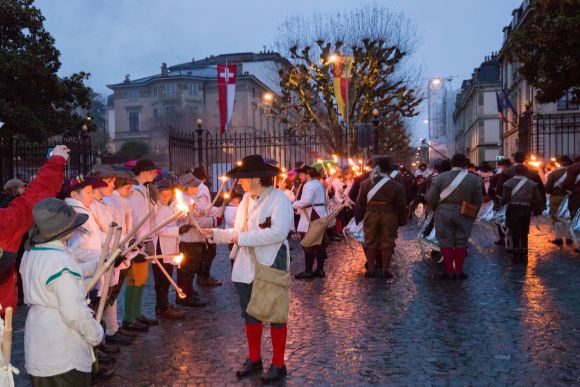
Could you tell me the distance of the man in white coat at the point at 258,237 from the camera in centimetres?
517

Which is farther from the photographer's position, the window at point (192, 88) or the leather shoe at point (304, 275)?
the window at point (192, 88)

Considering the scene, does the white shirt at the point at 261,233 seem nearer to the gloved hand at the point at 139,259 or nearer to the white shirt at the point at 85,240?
the white shirt at the point at 85,240

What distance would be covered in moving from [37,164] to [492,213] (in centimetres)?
1639

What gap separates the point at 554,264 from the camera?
1088cm

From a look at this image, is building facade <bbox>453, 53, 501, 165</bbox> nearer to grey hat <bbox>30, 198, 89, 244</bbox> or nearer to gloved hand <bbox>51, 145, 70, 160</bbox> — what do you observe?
gloved hand <bbox>51, 145, 70, 160</bbox>

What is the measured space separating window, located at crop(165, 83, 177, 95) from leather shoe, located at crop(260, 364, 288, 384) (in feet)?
197

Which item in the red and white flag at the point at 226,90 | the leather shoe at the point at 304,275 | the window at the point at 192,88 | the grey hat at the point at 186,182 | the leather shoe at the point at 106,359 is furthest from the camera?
the window at the point at 192,88

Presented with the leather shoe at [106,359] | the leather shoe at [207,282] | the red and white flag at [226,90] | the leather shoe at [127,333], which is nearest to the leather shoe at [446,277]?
the leather shoe at [207,282]

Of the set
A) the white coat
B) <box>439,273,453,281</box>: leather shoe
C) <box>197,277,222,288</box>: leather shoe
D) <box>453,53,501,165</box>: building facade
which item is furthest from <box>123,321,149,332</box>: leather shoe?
<box>453,53,501,165</box>: building facade

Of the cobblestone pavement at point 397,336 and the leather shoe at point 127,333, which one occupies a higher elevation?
the leather shoe at point 127,333

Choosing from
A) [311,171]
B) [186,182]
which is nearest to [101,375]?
[186,182]

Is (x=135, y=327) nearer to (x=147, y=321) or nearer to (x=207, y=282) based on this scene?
(x=147, y=321)

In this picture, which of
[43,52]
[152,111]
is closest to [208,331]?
[43,52]

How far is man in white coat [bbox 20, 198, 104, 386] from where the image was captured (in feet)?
11.3
